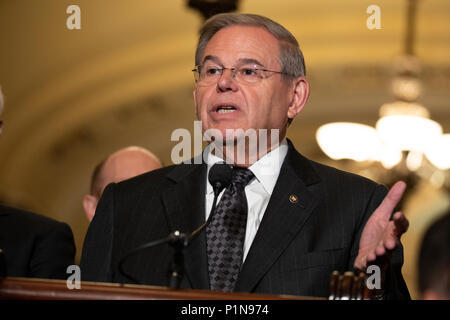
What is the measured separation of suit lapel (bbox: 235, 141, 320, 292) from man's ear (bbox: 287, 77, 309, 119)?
11.6 inches

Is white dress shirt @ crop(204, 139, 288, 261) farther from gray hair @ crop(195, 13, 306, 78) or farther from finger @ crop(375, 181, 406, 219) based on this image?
finger @ crop(375, 181, 406, 219)

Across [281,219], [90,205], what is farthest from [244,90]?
[90,205]

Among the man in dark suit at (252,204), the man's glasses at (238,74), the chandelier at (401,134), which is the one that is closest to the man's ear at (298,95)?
the man in dark suit at (252,204)

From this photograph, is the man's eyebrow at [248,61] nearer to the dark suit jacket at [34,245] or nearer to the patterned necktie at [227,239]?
the patterned necktie at [227,239]

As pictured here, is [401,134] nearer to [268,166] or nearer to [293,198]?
[268,166]

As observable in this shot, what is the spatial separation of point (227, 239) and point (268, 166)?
370mm

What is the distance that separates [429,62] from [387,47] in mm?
611

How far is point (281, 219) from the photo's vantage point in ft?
8.02

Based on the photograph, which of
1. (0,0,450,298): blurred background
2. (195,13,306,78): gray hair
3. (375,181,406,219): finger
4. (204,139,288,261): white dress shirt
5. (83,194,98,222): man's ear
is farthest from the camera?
(0,0,450,298): blurred background

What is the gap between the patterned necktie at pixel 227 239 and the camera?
2.38 m

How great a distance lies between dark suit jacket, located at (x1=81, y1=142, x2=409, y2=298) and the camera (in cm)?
235

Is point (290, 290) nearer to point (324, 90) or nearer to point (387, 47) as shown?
point (387, 47)

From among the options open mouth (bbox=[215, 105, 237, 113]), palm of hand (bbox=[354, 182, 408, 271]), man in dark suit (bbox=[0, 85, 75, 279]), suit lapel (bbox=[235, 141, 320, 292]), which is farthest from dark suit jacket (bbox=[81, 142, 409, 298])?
man in dark suit (bbox=[0, 85, 75, 279])

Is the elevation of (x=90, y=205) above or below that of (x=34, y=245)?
above
